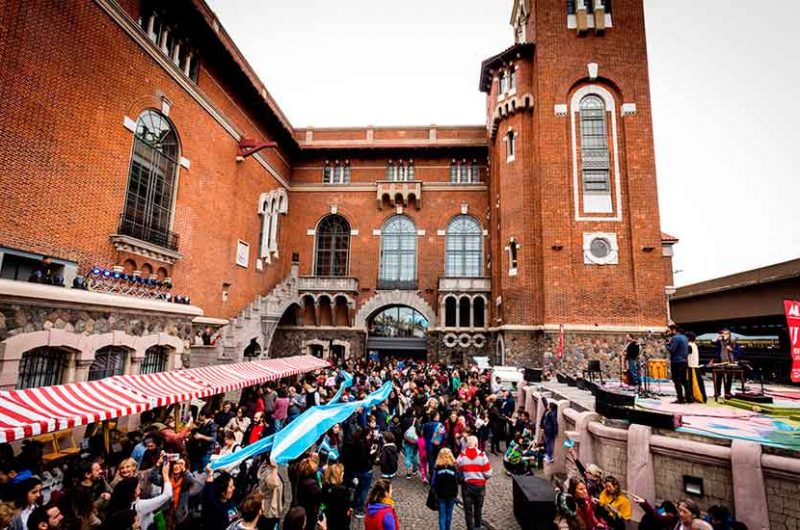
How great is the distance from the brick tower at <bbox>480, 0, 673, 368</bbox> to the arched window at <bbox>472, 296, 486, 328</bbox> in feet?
9.48

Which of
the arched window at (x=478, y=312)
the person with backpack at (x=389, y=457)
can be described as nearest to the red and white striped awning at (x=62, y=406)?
the person with backpack at (x=389, y=457)

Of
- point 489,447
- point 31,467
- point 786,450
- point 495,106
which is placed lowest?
point 489,447

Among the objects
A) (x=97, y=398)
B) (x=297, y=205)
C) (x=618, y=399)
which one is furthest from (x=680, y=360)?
(x=297, y=205)

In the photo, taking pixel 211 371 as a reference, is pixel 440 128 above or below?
above

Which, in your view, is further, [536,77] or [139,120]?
[536,77]

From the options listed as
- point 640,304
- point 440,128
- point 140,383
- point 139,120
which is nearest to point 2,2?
point 139,120

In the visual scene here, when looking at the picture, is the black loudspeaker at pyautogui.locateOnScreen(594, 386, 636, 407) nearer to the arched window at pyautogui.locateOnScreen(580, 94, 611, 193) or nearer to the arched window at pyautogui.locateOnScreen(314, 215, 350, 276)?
the arched window at pyautogui.locateOnScreen(580, 94, 611, 193)

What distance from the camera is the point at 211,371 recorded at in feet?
40.6

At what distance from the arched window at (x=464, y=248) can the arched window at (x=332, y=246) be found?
7.48m

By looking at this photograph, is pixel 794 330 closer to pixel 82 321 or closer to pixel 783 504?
pixel 783 504

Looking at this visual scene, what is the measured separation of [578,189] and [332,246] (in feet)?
55.8

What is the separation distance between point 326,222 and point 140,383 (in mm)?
22763

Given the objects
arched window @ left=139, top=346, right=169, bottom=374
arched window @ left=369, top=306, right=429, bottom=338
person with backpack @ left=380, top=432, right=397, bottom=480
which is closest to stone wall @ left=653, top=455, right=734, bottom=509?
person with backpack @ left=380, top=432, right=397, bottom=480

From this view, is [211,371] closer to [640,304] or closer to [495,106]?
[640,304]
